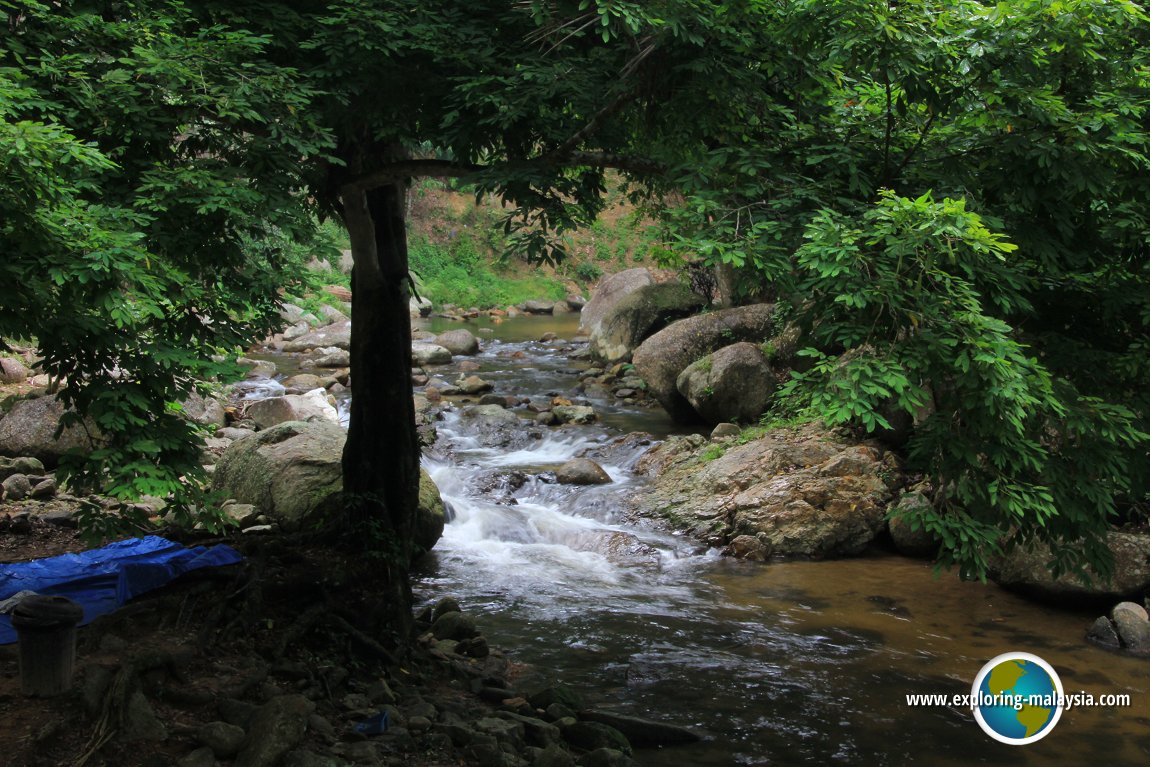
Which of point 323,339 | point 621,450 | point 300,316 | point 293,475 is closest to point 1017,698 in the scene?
point 293,475

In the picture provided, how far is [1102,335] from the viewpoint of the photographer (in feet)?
19.9

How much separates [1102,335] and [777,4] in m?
2.87

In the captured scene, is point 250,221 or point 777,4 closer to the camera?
point 250,221

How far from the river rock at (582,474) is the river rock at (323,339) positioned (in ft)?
38.2

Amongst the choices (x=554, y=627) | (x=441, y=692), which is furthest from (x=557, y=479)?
(x=441, y=692)

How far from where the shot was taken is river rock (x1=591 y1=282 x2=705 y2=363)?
20.1m

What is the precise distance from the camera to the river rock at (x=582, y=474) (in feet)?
43.4

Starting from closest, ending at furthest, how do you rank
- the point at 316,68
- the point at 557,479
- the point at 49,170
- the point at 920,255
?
1. the point at 49,170
2. the point at 920,255
3. the point at 316,68
4. the point at 557,479

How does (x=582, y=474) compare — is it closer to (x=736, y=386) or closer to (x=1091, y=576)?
(x=736, y=386)

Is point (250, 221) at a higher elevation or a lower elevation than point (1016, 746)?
higher

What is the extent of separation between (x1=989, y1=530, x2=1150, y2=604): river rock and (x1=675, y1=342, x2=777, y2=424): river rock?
5134mm

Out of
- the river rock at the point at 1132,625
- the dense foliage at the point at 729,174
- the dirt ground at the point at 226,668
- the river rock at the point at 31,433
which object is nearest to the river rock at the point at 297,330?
the river rock at the point at 31,433

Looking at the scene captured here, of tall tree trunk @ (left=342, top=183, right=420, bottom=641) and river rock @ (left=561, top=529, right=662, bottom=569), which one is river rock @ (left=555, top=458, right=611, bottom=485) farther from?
tall tree trunk @ (left=342, top=183, right=420, bottom=641)

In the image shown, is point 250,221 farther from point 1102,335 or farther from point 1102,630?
point 1102,630
